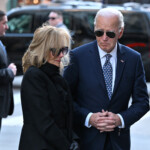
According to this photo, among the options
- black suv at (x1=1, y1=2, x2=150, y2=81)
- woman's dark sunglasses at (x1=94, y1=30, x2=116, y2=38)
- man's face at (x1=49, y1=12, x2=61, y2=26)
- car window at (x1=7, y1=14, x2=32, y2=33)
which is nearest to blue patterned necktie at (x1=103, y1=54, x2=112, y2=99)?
woman's dark sunglasses at (x1=94, y1=30, x2=116, y2=38)

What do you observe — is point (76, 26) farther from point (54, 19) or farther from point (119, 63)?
point (119, 63)

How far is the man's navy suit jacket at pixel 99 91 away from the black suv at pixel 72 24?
8.81 meters

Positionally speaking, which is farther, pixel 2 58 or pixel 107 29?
pixel 2 58

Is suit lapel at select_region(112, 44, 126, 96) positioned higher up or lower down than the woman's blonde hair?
lower down

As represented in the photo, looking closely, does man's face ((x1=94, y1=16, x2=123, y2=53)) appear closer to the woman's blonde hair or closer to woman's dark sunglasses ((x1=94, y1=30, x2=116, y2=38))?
woman's dark sunglasses ((x1=94, y1=30, x2=116, y2=38))

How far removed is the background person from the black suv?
30.5ft

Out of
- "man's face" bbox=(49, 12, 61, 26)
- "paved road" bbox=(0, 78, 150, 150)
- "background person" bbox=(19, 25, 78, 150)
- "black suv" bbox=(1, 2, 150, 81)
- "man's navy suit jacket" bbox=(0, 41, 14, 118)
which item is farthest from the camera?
"black suv" bbox=(1, 2, 150, 81)

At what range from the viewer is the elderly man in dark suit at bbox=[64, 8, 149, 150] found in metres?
4.06

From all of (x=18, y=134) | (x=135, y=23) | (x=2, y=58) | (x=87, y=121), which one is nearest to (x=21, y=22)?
(x=135, y=23)

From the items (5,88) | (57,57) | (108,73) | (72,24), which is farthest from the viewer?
(72,24)

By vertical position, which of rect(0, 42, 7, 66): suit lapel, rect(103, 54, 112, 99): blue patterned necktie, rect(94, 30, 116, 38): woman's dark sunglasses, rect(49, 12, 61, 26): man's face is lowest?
rect(49, 12, 61, 26): man's face

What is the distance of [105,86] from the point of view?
4074 mm

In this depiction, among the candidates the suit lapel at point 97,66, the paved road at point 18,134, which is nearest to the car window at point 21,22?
the paved road at point 18,134

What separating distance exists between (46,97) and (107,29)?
0.77 metres
